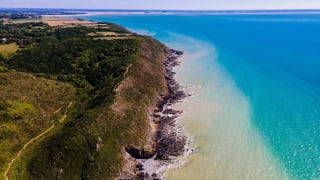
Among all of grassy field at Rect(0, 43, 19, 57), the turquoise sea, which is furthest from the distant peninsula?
the turquoise sea

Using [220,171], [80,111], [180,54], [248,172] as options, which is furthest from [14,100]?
[180,54]

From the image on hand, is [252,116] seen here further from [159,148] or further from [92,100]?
[92,100]

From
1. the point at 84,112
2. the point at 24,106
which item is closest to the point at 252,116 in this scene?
the point at 84,112

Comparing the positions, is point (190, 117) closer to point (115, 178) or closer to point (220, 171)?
point (220, 171)

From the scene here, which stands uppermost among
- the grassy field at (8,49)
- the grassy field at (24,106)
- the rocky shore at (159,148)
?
the grassy field at (8,49)

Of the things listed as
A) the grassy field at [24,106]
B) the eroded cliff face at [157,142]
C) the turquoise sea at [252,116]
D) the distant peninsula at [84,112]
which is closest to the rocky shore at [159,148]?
the eroded cliff face at [157,142]

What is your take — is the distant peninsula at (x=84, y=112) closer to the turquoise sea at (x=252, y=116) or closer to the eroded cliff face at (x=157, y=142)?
the eroded cliff face at (x=157, y=142)

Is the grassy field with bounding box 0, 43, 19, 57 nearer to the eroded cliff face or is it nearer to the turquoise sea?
the eroded cliff face
